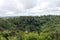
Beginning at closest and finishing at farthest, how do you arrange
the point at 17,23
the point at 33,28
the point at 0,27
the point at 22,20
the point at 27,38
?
the point at 27,38, the point at 0,27, the point at 33,28, the point at 17,23, the point at 22,20

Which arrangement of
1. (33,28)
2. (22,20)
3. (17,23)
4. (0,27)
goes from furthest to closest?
(22,20) → (17,23) → (33,28) → (0,27)

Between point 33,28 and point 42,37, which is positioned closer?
point 42,37

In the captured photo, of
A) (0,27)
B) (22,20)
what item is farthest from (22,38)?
(22,20)

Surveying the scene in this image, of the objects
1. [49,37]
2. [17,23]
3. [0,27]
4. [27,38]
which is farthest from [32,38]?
[17,23]

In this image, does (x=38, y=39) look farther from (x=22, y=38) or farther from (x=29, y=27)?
(x=29, y=27)

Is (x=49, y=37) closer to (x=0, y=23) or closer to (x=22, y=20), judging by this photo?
(x=0, y=23)

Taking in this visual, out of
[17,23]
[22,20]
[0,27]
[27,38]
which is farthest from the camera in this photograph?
[22,20]

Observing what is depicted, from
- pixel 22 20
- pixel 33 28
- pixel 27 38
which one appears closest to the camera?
pixel 27 38

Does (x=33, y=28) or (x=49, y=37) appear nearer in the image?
(x=49, y=37)
